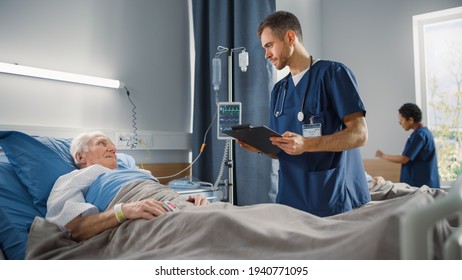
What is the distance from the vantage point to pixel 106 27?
7.04 feet

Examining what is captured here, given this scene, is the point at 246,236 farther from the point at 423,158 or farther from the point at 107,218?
the point at 423,158

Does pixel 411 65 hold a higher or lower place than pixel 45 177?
higher

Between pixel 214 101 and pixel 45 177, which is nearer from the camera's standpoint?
pixel 45 177

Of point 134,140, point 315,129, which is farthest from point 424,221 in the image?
point 134,140

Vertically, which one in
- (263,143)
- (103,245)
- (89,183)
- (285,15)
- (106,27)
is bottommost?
(103,245)

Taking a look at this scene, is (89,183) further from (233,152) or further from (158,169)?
(233,152)

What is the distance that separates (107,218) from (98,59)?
4.00 feet

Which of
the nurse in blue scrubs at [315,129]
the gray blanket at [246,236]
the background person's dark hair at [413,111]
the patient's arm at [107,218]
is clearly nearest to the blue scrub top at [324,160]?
the nurse in blue scrubs at [315,129]

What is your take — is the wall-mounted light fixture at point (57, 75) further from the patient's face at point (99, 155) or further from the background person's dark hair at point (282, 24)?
the background person's dark hair at point (282, 24)

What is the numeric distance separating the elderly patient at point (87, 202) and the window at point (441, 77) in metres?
2.01

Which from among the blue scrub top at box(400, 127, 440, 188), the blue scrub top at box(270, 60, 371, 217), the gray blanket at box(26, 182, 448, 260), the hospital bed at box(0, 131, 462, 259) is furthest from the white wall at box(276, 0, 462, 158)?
the gray blanket at box(26, 182, 448, 260)

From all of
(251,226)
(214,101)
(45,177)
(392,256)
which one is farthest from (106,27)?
(392,256)

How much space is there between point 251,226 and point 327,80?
75 centimetres

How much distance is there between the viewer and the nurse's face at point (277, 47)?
1449 millimetres
